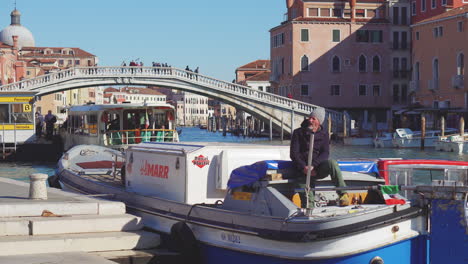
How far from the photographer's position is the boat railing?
20.1 meters

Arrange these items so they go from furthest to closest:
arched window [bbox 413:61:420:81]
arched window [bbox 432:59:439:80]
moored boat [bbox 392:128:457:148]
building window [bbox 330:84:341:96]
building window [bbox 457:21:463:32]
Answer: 1. building window [bbox 330:84:341:96]
2. arched window [bbox 413:61:420:81]
3. arched window [bbox 432:59:439:80]
4. building window [bbox 457:21:463:32]
5. moored boat [bbox 392:128:457:148]

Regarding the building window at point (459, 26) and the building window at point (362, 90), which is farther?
the building window at point (362, 90)

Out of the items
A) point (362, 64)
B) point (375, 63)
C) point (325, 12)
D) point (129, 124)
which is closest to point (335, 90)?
point (362, 64)

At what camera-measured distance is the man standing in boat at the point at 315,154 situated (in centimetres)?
676

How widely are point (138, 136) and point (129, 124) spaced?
2.85ft

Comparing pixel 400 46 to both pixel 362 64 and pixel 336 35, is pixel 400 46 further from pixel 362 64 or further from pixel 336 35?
pixel 336 35

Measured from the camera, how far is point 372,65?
40.2m

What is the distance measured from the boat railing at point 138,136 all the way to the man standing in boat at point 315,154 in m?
13.4

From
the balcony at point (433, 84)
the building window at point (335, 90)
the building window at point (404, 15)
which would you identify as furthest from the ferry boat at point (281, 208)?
the building window at point (404, 15)

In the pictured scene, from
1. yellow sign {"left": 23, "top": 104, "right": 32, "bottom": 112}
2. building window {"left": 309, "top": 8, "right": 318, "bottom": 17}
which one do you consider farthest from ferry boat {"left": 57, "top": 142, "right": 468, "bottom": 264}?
building window {"left": 309, "top": 8, "right": 318, "bottom": 17}

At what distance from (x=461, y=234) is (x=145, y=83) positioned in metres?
28.0

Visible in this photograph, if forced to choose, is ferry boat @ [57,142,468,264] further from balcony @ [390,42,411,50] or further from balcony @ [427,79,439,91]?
balcony @ [390,42,411,50]

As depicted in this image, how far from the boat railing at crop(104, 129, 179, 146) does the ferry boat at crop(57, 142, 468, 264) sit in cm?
1137

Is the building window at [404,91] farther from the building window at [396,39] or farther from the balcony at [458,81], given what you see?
the balcony at [458,81]
